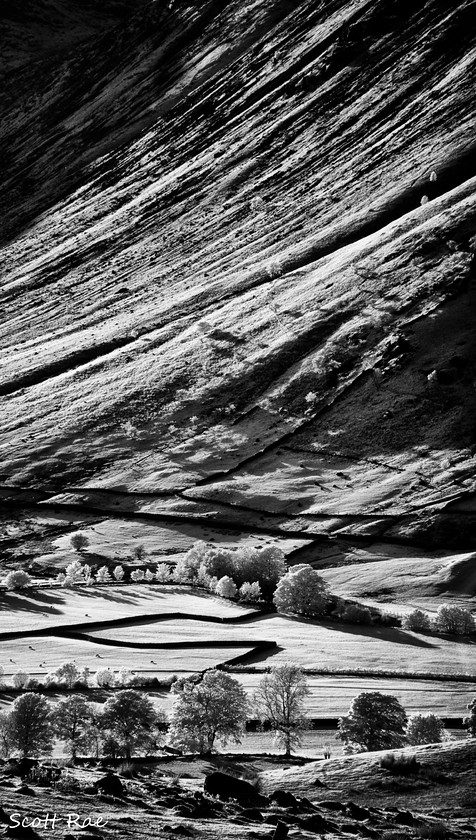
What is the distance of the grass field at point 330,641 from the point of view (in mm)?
76250

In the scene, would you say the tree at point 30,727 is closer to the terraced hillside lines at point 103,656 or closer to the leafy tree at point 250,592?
the terraced hillside lines at point 103,656

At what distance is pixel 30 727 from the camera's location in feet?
176

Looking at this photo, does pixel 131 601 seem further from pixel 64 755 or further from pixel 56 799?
pixel 56 799

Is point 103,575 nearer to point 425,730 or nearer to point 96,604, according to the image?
point 96,604

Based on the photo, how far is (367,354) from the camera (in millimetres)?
162000

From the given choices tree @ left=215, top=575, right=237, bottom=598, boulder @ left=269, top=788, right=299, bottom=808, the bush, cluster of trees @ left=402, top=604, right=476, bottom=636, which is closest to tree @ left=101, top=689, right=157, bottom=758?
the bush

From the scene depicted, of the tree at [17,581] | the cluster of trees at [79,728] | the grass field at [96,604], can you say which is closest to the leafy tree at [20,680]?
the cluster of trees at [79,728]

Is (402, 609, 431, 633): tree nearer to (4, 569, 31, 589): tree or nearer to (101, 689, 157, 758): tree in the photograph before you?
(101, 689, 157, 758): tree

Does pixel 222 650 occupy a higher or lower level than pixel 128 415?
lower

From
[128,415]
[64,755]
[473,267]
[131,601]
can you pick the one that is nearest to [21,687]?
[64,755]

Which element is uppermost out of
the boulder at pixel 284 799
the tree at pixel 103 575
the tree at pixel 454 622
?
the tree at pixel 103 575

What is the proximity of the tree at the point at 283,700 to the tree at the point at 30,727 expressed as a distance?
514 inches

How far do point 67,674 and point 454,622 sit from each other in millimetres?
35505

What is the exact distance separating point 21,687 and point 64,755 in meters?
17.0
